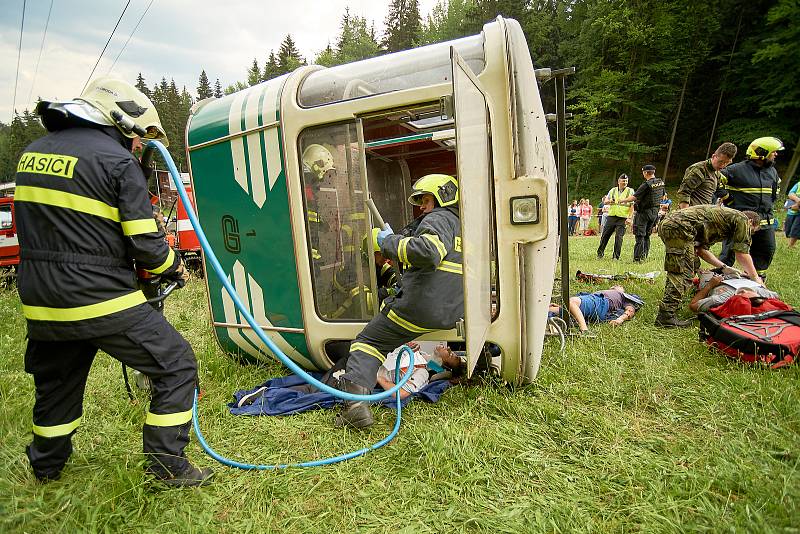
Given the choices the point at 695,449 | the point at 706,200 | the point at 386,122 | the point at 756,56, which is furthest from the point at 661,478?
the point at 756,56

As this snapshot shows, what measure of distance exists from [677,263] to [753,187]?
6.96 ft

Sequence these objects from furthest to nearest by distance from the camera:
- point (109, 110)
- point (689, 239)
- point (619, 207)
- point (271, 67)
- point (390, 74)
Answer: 1. point (271, 67)
2. point (619, 207)
3. point (689, 239)
4. point (390, 74)
5. point (109, 110)

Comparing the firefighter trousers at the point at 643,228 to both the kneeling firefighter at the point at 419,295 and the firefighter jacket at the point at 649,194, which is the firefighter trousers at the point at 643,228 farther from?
the kneeling firefighter at the point at 419,295

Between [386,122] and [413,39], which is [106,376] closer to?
[386,122]

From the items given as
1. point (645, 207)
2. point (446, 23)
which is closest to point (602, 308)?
point (645, 207)

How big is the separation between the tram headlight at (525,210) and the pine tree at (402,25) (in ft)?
137

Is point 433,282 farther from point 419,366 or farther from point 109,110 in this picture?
point 109,110

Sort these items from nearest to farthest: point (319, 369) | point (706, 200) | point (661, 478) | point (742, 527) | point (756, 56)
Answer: point (742, 527), point (661, 478), point (319, 369), point (706, 200), point (756, 56)

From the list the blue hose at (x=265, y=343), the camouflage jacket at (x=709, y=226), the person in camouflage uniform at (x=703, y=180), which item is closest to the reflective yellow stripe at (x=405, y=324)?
the blue hose at (x=265, y=343)

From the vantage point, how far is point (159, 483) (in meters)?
2.10

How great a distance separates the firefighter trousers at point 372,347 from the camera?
108 inches

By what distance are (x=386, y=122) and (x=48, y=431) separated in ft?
11.9

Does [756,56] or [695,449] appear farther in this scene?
[756,56]

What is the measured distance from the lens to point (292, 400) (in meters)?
3.07
